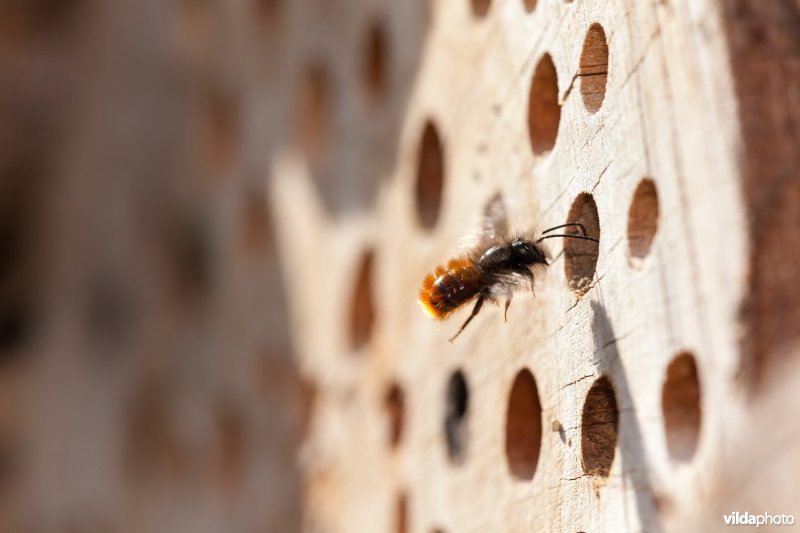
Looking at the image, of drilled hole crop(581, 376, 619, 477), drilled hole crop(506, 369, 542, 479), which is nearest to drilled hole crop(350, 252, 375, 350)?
drilled hole crop(506, 369, 542, 479)

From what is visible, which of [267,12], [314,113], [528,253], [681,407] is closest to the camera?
[681,407]

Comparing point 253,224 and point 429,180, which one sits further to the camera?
point 253,224

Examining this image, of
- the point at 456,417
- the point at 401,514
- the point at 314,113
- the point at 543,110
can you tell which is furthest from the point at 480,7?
the point at 314,113

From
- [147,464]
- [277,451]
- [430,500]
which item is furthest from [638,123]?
[147,464]

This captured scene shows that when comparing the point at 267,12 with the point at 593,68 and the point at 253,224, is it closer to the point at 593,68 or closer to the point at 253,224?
the point at 253,224

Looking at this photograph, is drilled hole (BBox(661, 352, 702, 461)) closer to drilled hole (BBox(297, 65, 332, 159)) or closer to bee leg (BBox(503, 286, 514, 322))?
bee leg (BBox(503, 286, 514, 322))

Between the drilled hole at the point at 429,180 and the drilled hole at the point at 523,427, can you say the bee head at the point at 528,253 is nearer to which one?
the drilled hole at the point at 523,427

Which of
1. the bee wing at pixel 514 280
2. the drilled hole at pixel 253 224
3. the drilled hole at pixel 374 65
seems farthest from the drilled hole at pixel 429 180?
the drilled hole at pixel 253 224
